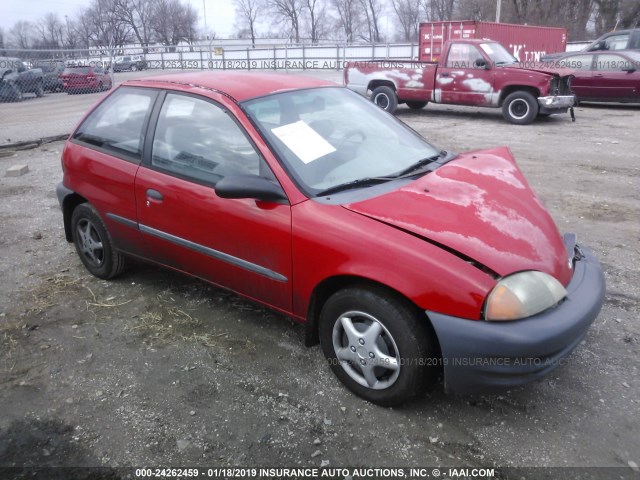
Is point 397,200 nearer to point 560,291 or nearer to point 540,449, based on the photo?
point 560,291

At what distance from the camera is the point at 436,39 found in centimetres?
1836

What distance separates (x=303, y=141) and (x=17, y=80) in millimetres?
16349

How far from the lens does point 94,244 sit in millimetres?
4121

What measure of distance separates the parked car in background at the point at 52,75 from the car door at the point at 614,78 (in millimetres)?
16138

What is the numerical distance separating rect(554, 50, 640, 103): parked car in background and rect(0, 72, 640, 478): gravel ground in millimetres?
10533

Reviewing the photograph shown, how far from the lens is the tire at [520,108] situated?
11117 millimetres

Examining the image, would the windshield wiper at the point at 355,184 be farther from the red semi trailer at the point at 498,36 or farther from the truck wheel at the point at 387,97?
the red semi trailer at the point at 498,36

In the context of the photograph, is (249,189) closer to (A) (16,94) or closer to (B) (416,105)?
(B) (416,105)

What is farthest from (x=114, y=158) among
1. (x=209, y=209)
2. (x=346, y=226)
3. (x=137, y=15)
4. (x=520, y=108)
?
(x=137, y=15)

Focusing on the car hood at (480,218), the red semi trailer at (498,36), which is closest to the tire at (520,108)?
→ the red semi trailer at (498,36)

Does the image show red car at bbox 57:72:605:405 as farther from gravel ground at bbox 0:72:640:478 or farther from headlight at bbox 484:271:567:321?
gravel ground at bbox 0:72:640:478

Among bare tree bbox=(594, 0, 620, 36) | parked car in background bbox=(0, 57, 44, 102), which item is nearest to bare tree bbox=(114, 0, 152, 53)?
bare tree bbox=(594, 0, 620, 36)

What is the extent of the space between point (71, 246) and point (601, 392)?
14.9 feet

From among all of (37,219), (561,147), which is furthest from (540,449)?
(561,147)
